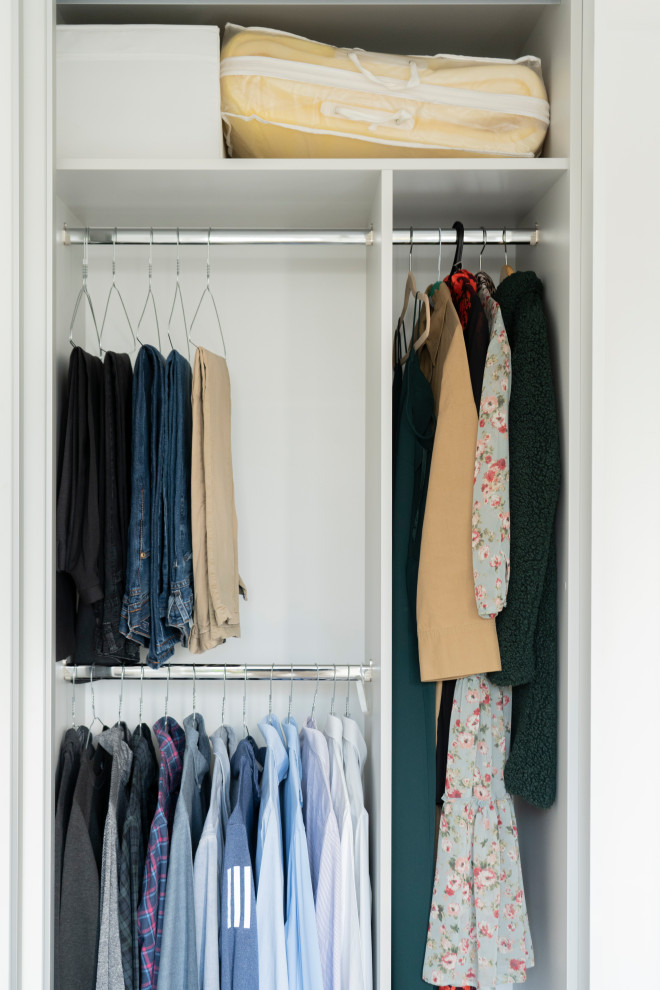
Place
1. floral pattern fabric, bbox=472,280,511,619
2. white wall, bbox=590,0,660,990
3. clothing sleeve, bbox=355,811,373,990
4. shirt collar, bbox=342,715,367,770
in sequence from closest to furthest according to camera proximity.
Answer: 1. white wall, bbox=590,0,660,990
2. floral pattern fabric, bbox=472,280,511,619
3. clothing sleeve, bbox=355,811,373,990
4. shirt collar, bbox=342,715,367,770

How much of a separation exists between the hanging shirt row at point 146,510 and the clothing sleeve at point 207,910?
0.38m

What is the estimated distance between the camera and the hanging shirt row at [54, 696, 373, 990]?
1447 mm

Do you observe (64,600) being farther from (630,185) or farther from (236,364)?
(630,185)

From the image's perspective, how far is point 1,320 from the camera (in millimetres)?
1290

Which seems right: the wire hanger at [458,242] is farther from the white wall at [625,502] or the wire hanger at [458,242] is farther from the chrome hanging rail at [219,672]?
the chrome hanging rail at [219,672]

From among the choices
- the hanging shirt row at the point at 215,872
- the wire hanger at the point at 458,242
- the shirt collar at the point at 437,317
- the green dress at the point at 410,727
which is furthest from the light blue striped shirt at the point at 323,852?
the wire hanger at the point at 458,242

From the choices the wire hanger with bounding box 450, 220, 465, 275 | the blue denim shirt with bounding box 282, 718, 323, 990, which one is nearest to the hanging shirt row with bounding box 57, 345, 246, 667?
the blue denim shirt with bounding box 282, 718, 323, 990

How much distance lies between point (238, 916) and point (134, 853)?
0.24 meters

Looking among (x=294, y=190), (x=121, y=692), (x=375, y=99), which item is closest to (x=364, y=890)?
(x=121, y=692)

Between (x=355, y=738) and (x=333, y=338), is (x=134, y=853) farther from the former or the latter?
(x=333, y=338)

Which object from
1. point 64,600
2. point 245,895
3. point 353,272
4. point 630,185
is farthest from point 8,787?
point 630,185

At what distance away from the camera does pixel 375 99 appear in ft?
4.70

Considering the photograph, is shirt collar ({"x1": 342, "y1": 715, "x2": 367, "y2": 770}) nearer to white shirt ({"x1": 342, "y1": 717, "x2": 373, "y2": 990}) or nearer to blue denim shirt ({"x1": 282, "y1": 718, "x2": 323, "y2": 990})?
white shirt ({"x1": 342, "y1": 717, "x2": 373, "y2": 990})

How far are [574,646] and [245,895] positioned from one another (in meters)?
0.78
